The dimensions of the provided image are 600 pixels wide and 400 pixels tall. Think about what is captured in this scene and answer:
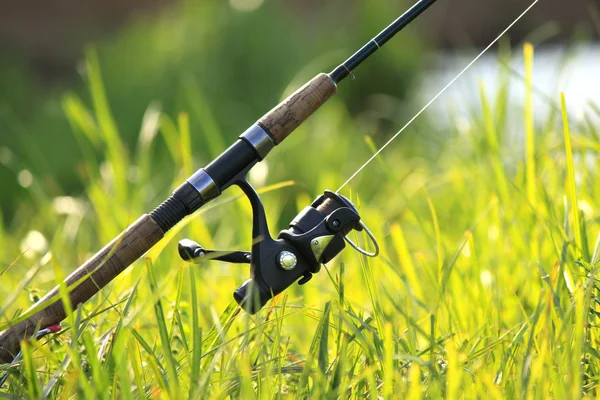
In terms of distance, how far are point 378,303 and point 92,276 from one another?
0.37m

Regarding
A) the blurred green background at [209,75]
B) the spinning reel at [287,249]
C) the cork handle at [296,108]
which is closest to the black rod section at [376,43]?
the cork handle at [296,108]

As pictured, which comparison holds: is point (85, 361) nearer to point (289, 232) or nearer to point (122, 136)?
point (289, 232)

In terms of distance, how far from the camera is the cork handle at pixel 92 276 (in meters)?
1.02

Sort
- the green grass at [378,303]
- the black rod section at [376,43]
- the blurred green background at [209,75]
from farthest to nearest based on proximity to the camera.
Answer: the blurred green background at [209,75] < the black rod section at [376,43] < the green grass at [378,303]

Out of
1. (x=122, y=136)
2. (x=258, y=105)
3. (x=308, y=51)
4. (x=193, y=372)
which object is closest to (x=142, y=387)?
(x=193, y=372)

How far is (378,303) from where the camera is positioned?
1.13 m

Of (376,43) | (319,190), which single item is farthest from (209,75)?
(376,43)

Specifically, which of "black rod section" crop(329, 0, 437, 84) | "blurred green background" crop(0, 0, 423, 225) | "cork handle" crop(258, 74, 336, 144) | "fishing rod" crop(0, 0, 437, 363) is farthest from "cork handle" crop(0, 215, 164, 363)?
"blurred green background" crop(0, 0, 423, 225)

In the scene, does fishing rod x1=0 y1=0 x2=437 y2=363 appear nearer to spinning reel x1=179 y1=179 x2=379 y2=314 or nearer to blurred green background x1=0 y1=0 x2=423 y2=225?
spinning reel x1=179 y1=179 x2=379 y2=314

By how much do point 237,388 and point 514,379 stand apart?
0.35m

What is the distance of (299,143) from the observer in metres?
3.32

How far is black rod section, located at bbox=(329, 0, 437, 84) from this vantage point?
1129 mm

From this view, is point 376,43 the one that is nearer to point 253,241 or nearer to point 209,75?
point 253,241

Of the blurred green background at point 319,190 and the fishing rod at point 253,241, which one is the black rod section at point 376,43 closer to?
the fishing rod at point 253,241
